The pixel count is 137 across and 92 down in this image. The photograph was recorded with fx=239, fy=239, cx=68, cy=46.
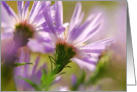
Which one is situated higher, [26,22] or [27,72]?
[26,22]

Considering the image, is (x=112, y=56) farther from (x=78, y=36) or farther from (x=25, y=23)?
(x=25, y=23)

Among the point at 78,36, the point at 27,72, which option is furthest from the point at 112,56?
the point at 27,72

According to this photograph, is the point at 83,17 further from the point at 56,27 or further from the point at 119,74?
the point at 119,74

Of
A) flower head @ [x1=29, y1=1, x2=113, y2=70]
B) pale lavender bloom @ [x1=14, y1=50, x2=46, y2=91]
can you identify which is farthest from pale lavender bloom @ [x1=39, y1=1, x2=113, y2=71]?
pale lavender bloom @ [x1=14, y1=50, x2=46, y2=91]

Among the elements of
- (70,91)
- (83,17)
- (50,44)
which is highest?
(83,17)

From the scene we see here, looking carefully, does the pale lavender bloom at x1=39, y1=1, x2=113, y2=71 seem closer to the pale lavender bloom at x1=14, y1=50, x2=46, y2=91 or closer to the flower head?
the flower head

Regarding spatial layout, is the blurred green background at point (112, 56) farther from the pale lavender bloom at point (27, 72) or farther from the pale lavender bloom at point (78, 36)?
the pale lavender bloom at point (27, 72)

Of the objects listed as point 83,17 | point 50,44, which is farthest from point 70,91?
point 83,17

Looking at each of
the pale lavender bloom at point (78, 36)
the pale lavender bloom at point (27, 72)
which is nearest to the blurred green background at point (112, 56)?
the pale lavender bloom at point (78, 36)
